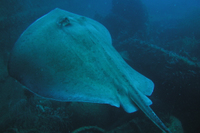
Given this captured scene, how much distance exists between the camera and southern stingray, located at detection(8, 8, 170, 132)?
185 cm

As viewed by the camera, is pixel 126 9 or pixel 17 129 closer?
Answer: pixel 17 129

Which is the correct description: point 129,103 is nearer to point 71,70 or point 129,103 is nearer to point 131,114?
point 71,70

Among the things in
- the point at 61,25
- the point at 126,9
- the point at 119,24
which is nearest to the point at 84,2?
the point at 126,9

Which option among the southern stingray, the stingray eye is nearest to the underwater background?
the southern stingray

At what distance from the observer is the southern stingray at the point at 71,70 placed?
1.85 m

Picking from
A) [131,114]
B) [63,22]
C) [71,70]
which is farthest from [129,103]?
[63,22]

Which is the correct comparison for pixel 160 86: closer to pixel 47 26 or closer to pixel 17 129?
pixel 47 26

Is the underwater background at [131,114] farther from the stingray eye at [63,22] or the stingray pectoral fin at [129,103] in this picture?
the stingray eye at [63,22]

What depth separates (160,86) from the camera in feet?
12.9

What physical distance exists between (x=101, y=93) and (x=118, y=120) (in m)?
1.89

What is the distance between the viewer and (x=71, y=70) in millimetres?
2041

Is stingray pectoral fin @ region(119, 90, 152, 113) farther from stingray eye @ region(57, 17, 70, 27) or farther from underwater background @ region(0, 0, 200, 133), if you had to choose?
stingray eye @ region(57, 17, 70, 27)

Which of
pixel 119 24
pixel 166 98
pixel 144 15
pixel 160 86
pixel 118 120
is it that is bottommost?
pixel 118 120

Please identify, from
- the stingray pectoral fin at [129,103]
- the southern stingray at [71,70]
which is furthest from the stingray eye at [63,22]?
the stingray pectoral fin at [129,103]
